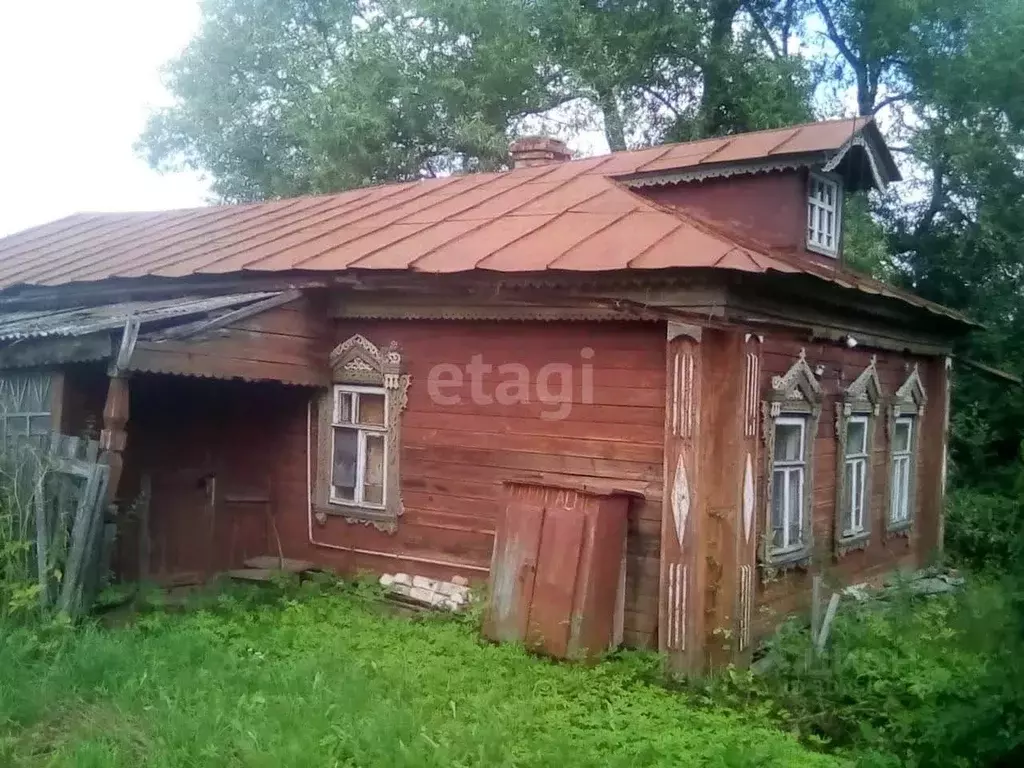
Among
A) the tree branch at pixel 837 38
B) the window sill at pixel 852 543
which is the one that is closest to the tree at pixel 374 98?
the tree branch at pixel 837 38

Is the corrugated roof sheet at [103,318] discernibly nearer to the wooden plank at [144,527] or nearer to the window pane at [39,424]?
the window pane at [39,424]

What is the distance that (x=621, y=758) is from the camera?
5207 millimetres

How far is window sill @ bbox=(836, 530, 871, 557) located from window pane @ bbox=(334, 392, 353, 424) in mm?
4819

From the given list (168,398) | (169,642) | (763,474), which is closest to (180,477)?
(168,398)

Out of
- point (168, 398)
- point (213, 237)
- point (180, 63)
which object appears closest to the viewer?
point (168, 398)

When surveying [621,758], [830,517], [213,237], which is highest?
[213,237]

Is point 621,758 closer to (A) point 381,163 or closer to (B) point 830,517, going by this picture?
(B) point 830,517

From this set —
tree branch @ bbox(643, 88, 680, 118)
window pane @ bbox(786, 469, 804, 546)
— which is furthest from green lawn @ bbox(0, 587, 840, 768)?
tree branch @ bbox(643, 88, 680, 118)

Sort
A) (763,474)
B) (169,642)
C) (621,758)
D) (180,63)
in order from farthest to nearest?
(180,63)
(763,474)
(169,642)
(621,758)

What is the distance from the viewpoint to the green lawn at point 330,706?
5.15 metres

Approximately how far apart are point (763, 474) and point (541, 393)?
1.91 m

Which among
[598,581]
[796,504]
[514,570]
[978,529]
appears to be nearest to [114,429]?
[514,570]

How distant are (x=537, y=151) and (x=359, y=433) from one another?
4802 mm

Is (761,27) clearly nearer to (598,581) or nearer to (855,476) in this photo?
(855,476)
